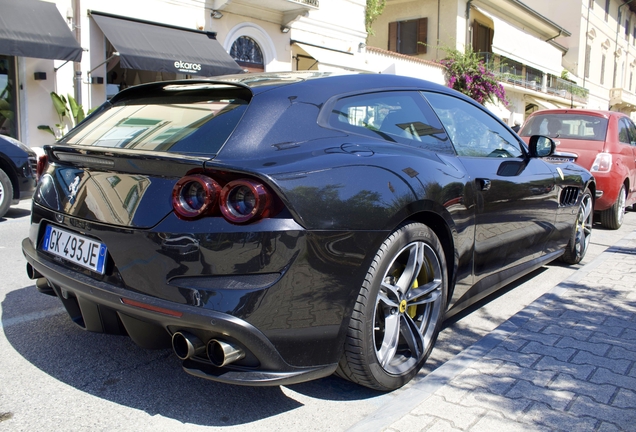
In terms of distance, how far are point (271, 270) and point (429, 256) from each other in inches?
42.3

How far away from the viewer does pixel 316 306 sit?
2.36 meters

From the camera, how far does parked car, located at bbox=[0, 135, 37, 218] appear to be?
7.05 meters

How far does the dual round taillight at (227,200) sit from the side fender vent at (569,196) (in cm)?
334

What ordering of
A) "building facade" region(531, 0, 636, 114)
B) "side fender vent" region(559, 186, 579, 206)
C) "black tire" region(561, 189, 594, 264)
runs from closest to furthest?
"side fender vent" region(559, 186, 579, 206), "black tire" region(561, 189, 594, 264), "building facade" region(531, 0, 636, 114)

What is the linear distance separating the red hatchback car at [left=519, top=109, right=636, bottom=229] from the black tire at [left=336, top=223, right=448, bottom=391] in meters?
5.36

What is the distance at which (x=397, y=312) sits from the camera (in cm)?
282

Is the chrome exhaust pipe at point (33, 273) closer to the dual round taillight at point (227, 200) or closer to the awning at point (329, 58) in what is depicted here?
the dual round taillight at point (227, 200)

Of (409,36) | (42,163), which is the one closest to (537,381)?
→ (42,163)

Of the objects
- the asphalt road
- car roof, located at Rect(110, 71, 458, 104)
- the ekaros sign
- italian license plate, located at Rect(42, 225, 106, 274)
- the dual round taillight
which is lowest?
the asphalt road

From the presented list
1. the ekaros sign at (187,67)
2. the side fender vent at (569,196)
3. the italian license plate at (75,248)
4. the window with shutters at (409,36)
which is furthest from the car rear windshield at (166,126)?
the window with shutters at (409,36)

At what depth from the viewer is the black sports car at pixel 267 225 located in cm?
222

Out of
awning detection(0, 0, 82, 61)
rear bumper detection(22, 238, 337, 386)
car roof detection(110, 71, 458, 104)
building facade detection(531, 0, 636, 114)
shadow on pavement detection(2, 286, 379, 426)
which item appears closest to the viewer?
rear bumper detection(22, 238, 337, 386)

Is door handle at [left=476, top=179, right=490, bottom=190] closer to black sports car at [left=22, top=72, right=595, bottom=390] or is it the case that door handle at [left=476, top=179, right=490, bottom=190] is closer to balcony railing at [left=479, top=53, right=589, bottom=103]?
black sports car at [left=22, top=72, right=595, bottom=390]

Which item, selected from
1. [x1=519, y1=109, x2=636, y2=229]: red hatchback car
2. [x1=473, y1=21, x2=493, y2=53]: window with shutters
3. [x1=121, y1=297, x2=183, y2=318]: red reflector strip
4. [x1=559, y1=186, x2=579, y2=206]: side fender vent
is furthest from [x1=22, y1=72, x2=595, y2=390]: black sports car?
[x1=473, y1=21, x2=493, y2=53]: window with shutters
